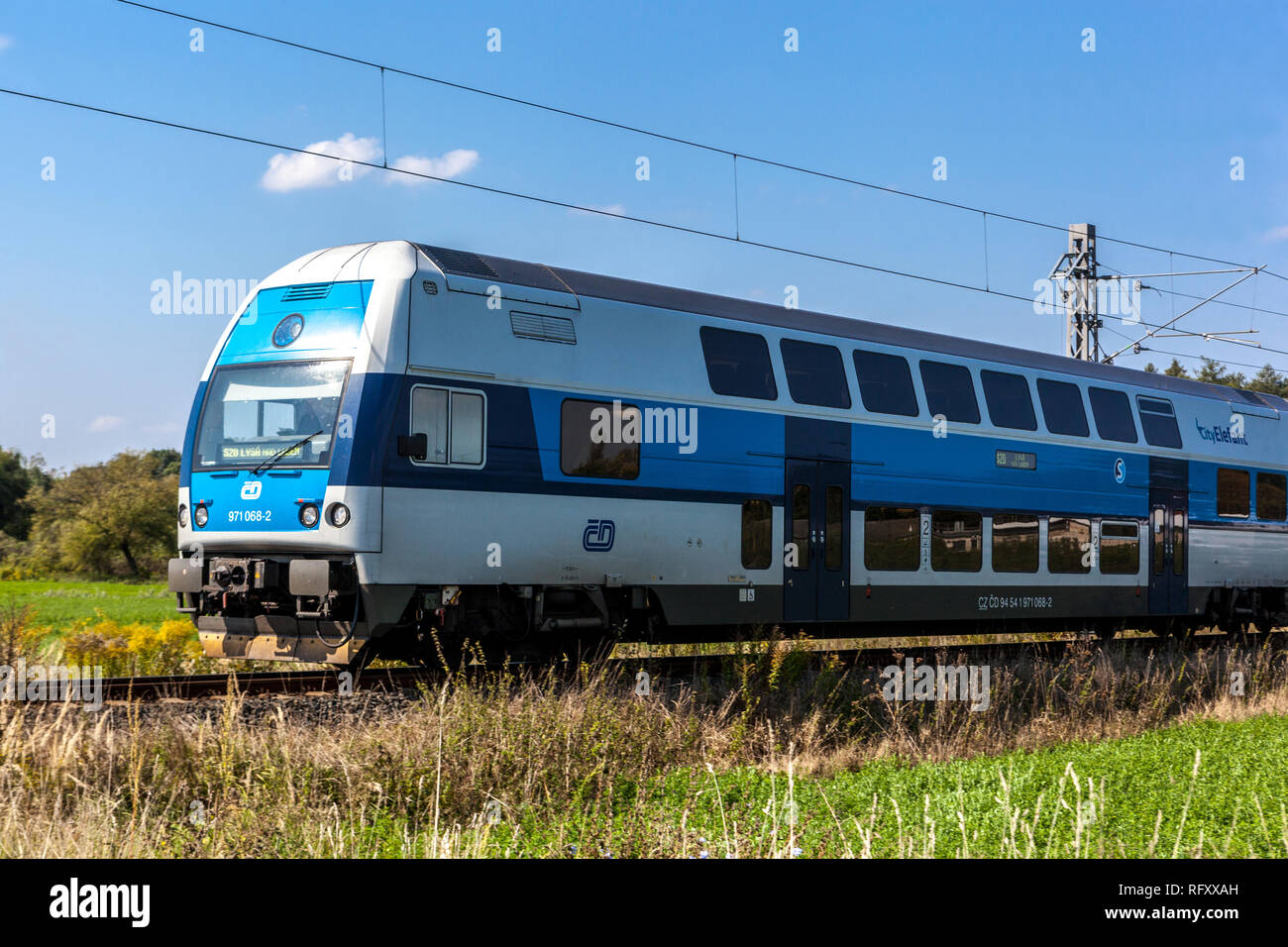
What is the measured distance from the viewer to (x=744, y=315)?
13625 mm

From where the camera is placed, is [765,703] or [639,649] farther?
[639,649]

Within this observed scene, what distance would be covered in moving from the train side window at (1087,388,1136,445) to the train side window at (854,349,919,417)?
414cm

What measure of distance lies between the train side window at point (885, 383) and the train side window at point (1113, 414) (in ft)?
13.6

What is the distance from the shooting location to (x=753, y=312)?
1381 centimetres

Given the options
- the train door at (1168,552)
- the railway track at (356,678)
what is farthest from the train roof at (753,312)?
the railway track at (356,678)

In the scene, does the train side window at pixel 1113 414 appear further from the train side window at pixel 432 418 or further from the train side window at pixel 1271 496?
the train side window at pixel 432 418

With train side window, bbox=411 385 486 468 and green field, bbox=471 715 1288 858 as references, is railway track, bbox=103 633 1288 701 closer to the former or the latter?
train side window, bbox=411 385 486 468

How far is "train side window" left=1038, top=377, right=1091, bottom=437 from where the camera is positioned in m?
17.0

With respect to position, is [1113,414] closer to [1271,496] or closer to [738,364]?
[1271,496]

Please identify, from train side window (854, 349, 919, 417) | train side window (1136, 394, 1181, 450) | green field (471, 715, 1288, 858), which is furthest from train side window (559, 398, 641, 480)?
train side window (1136, 394, 1181, 450)

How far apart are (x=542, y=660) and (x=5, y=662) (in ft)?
16.2

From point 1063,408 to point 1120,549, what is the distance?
2.48 metres
